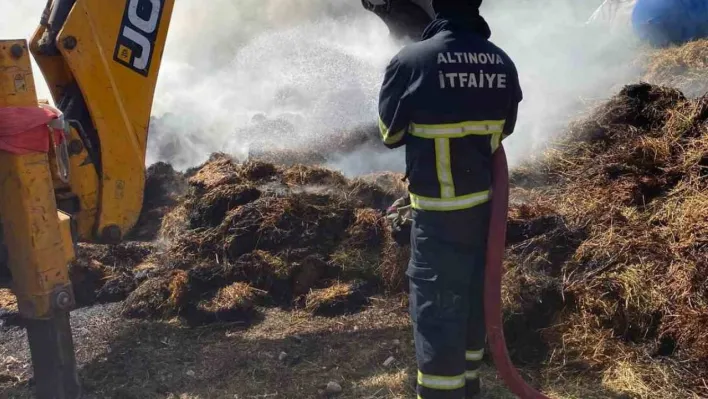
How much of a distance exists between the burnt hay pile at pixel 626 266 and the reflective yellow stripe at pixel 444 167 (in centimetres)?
151

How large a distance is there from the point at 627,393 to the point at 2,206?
370 centimetres

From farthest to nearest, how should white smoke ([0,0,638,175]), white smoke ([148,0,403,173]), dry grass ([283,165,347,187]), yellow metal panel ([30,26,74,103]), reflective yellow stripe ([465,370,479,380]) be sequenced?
white smoke ([148,0,403,173]) → white smoke ([0,0,638,175]) → dry grass ([283,165,347,187]) → yellow metal panel ([30,26,74,103]) → reflective yellow stripe ([465,370,479,380])

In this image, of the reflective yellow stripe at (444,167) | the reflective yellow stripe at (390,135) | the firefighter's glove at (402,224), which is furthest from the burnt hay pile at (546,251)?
the reflective yellow stripe at (390,135)

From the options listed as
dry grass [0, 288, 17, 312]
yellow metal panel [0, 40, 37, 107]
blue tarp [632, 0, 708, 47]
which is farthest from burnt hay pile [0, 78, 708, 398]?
blue tarp [632, 0, 708, 47]

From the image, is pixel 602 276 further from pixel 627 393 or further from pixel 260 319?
pixel 260 319

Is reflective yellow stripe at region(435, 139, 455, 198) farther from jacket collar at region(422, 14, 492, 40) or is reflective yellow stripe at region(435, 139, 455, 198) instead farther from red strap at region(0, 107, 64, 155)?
red strap at region(0, 107, 64, 155)

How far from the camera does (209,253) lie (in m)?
5.53

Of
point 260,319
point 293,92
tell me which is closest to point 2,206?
point 260,319

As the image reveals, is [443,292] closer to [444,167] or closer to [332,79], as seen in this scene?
[444,167]

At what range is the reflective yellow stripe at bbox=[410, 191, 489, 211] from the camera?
125 inches

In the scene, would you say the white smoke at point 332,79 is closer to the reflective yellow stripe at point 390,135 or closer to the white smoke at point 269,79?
the white smoke at point 269,79

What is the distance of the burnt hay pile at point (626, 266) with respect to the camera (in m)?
3.88

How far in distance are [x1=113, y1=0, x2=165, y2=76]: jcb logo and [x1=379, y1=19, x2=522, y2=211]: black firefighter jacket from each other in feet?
6.22

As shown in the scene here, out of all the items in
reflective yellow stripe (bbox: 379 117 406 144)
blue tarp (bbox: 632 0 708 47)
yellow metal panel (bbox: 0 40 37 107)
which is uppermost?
blue tarp (bbox: 632 0 708 47)
